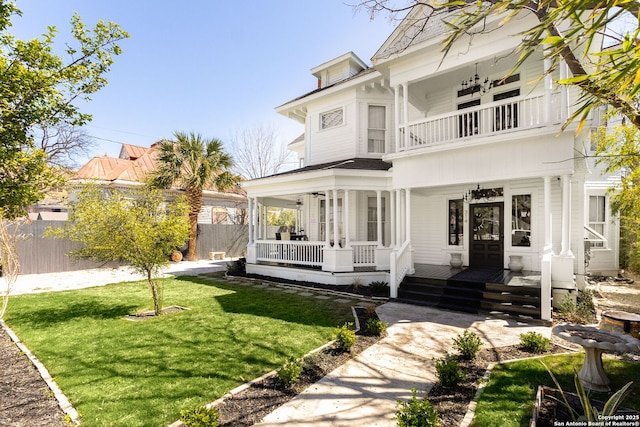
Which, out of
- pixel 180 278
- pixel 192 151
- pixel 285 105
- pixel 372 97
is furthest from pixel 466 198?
pixel 192 151

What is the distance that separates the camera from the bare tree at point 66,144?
20.9m

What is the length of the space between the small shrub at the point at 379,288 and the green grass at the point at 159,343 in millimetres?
1614

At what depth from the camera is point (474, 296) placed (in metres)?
7.75

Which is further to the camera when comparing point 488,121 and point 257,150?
point 257,150

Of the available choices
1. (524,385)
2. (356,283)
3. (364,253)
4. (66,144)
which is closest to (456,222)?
(364,253)

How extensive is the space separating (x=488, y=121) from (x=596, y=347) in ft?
20.7

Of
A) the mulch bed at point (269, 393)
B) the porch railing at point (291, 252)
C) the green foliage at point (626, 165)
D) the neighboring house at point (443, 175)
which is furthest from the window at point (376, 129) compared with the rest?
the mulch bed at point (269, 393)

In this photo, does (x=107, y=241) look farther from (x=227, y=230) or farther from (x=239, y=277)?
(x=227, y=230)

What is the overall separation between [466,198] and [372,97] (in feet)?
16.9

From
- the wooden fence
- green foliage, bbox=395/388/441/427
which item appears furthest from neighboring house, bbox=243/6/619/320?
the wooden fence

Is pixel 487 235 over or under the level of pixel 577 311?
over

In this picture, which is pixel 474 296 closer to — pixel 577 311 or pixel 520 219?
Answer: pixel 577 311

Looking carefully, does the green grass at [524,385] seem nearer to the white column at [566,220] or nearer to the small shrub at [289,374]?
the small shrub at [289,374]

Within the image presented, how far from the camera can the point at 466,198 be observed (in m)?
10.5
